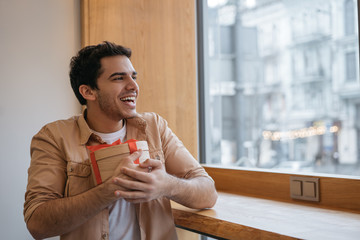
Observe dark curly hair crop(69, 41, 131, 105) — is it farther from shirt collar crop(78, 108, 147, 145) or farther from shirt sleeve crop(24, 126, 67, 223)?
shirt sleeve crop(24, 126, 67, 223)

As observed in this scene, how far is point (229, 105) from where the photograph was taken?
7.32m

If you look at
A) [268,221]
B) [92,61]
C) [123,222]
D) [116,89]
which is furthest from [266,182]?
[92,61]

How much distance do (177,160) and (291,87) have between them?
7.66 metres

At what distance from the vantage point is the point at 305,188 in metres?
1.47

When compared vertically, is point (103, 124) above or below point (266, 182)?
above

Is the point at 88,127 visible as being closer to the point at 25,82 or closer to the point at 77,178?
the point at 77,178

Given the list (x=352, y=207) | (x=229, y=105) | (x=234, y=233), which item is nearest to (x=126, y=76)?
(x=234, y=233)

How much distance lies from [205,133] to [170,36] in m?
0.75

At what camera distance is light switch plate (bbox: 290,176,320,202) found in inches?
56.2

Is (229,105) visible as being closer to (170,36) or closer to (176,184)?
(170,36)

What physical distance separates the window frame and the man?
0.42m

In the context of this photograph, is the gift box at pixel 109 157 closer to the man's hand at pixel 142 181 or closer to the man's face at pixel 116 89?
the man's hand at pixel 142 181

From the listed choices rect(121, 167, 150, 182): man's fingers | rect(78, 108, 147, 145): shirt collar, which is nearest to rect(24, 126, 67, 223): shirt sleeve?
rect(78, 108, 147, 145): shirt collar

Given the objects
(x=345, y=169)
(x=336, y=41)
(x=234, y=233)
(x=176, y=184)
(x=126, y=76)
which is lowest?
(x=345, y=169)
